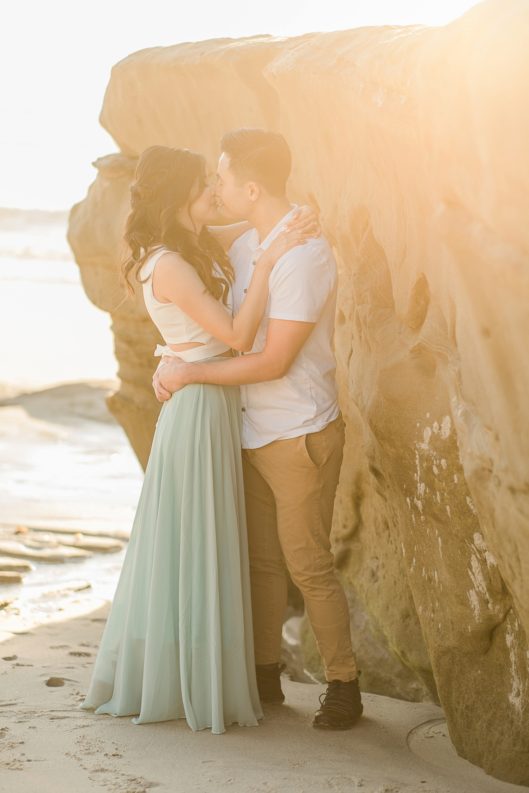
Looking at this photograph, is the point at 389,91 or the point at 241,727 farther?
the point at 241,727

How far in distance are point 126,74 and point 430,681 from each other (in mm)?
3432

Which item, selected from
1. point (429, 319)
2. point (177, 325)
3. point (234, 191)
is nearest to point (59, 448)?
point (177, 325)

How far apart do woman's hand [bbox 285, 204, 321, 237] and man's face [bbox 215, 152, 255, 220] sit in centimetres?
15

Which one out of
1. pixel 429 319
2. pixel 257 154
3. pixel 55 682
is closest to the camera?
pixel 429 319

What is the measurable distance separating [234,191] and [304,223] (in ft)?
0.82

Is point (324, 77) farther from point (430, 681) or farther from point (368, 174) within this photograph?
point (430, 681)

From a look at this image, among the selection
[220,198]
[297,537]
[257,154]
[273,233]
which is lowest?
[297,537]

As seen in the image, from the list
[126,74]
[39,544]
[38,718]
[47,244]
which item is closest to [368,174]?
[38,718]

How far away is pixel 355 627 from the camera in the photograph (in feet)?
17.5

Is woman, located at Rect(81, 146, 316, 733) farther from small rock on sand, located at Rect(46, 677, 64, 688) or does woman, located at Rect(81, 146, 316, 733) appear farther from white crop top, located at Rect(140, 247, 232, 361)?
small rock on sand, located at Rect(46, 677, 64, 688)

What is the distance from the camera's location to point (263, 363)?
12.5 ft

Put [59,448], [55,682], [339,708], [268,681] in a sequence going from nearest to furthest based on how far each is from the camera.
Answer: [339,708]
[268,681]
[55,682]
[59,448]

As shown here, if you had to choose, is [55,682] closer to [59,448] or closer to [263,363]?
[263,363]

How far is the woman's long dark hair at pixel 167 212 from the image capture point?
390cm
